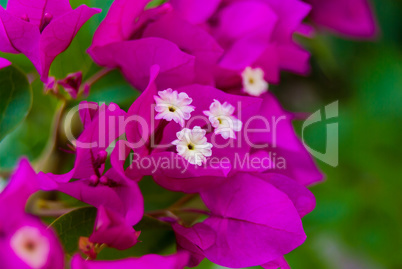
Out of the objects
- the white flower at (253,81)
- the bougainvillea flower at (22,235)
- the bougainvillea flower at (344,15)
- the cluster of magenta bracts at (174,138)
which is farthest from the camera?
the bougainvillea flower at (344,15)

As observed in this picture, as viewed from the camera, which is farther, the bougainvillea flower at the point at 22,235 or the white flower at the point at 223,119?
the white flower at the point at 223,119

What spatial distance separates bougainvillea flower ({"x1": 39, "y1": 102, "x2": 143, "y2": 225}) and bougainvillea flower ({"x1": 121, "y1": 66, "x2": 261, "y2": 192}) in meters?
0.02

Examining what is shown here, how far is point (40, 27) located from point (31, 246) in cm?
21

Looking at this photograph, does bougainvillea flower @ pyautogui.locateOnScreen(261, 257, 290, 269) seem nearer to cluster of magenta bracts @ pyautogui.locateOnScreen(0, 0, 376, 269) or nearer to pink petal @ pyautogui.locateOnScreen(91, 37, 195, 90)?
cluster of magenta bracts @ pyautogui.locateOnScreen(0, 0, 376, 269)

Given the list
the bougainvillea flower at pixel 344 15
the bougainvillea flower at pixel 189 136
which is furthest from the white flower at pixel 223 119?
the bougainvillea flower at pixel 344 15

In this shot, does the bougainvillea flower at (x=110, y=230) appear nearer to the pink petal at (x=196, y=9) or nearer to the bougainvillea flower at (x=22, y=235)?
the bougainvillea flower at (x=22, y=235)

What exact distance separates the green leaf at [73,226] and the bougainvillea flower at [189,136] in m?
0.05

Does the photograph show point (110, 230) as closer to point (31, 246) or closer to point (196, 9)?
point (31, 246)

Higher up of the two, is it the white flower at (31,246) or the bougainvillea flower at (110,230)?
the white flower at (31,246)

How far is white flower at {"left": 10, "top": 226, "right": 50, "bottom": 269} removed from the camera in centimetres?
31

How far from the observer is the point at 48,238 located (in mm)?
316

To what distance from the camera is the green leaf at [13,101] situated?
0.50 m

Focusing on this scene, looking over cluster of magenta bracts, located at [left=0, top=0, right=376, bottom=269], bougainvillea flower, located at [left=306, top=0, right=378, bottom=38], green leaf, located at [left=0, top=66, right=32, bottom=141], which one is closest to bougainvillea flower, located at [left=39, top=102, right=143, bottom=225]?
cluster of magenta bracts, located at [left=0, top=0, right=376, bottom=269]

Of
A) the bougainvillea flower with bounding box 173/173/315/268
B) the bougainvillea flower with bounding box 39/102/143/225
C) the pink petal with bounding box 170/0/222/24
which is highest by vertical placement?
the pink petal with bounding box 170/0/222/24
